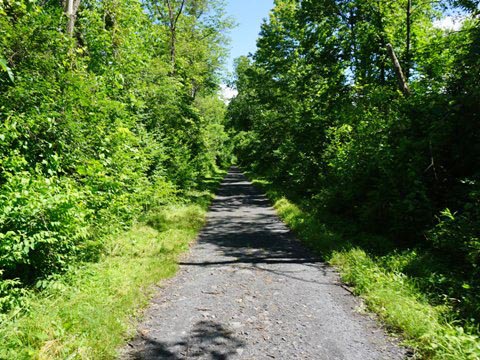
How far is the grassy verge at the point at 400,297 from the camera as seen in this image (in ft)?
12.7

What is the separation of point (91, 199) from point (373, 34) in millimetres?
11967

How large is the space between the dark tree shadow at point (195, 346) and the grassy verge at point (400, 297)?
2366 mm

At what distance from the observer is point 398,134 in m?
8.62

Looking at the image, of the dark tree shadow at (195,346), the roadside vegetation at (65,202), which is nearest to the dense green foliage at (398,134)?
the dark tree shadow at (195,346)

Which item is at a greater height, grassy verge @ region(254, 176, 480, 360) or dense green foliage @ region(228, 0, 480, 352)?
dense green foliage @ region(228, 0, 480, 352)

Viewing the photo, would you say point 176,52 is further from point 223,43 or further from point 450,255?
point 450,255

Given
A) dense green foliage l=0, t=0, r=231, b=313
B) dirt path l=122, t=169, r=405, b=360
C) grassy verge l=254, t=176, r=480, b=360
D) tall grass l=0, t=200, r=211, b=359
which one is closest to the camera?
tall grass l=0, t=200, r=211, b=359

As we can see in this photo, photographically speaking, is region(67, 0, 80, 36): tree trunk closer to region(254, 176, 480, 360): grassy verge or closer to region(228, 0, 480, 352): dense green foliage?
region(254, 176, 480, 360): grassy verge

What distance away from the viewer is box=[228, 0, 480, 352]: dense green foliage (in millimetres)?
6250

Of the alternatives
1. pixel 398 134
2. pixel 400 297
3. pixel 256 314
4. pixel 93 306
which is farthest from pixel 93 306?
pixel 398 134

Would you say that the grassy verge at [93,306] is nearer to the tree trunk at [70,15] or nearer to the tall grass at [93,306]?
the tall grass at [93,306]

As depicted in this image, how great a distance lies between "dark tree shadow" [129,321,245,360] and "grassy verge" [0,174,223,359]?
36 centimetres

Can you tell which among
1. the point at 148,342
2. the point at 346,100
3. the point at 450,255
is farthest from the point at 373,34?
the point at 148,342

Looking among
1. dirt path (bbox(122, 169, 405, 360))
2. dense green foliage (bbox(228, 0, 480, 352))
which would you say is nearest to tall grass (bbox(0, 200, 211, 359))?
dirt path (bbox(122, 169, 405, 360))
